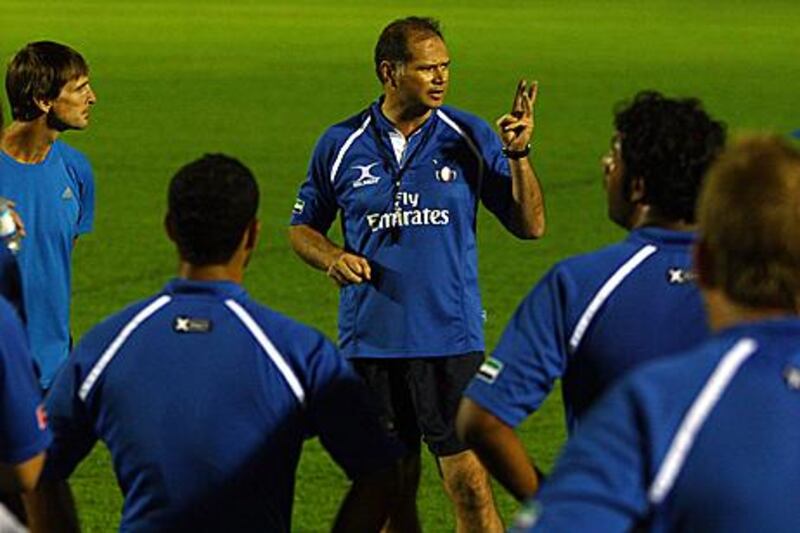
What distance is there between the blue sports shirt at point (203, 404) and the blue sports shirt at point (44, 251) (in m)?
2.51

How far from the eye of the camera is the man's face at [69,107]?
721 cm

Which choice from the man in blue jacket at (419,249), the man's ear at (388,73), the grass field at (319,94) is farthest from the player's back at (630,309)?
the grass field at (319,94)

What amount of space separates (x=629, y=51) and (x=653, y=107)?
103ft

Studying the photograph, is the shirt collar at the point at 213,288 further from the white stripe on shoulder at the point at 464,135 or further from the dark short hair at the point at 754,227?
the white stripe on shoulder at the point at 464,135

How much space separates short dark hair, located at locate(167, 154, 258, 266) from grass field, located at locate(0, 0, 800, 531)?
4.12 meters

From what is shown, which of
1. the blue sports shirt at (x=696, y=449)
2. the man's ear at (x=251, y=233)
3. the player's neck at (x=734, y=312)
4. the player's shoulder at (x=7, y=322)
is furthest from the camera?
the man's ear at (x=251, y=233)

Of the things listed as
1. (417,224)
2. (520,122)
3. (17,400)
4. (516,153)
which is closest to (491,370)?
(17,400)

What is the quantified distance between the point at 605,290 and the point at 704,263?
64.1 inches

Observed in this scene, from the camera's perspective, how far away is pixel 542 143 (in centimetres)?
2289

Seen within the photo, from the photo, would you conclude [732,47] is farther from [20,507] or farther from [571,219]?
[20,507]

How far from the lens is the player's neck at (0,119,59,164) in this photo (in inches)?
285

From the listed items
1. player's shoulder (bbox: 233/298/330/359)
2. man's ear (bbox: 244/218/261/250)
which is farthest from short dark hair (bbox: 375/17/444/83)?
player's shoulder (bbox: 233/298/330/359)

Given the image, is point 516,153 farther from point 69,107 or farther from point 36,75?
point 36,75

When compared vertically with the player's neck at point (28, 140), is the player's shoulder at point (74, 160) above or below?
below
